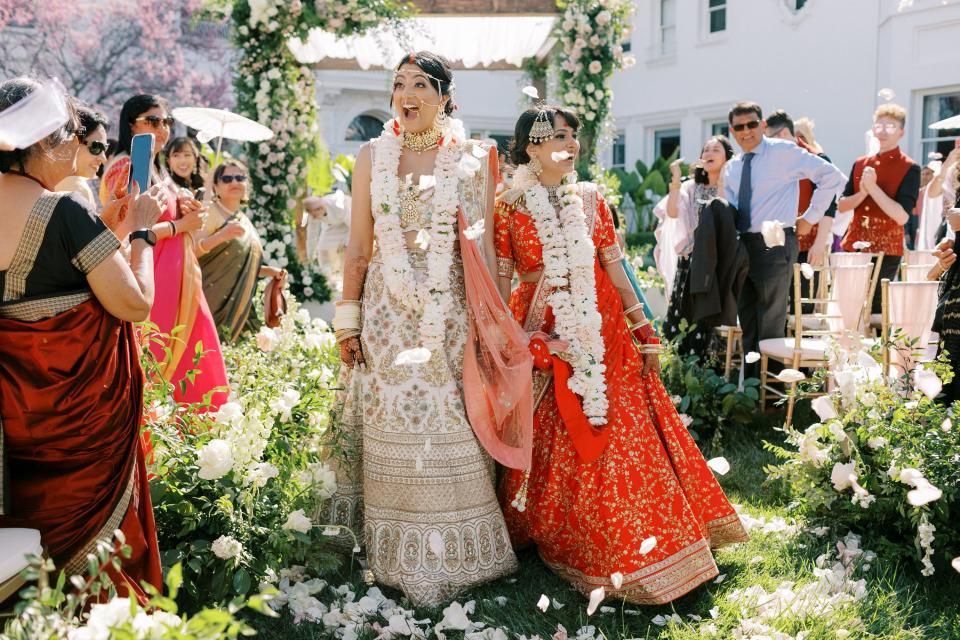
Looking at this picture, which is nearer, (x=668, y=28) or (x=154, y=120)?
(x=154, y=120)

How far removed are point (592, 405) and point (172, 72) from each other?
1469 cm

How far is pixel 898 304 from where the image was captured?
464 centimetres

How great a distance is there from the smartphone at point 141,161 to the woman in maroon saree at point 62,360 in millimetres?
427

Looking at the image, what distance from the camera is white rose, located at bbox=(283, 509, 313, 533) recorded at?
122 inches

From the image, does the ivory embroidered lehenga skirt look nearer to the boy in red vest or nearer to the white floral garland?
the white floral garland

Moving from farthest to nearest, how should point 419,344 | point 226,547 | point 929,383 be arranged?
point 419,344, point 929,383, point 226,547

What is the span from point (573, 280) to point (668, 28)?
14816 mm

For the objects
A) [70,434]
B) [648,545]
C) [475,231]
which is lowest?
[648,545]

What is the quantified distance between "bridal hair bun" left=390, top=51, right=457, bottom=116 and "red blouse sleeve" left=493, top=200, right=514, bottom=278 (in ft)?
1.75

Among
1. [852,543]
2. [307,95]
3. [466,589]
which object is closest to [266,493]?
[466,589]

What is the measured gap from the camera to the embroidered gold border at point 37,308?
2.39 meters

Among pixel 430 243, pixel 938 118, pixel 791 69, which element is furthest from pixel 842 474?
pixel 791 69

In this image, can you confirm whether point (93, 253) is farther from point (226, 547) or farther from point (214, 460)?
point (226, 547)

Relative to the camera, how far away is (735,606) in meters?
3.19
